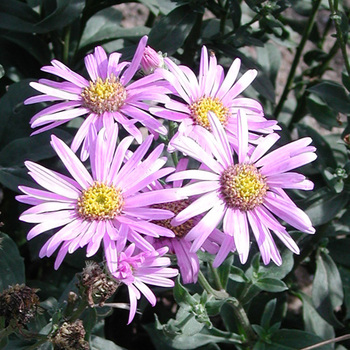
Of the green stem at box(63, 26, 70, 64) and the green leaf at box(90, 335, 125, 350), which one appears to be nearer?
the green leaf at box(90, 335, 125, 350)

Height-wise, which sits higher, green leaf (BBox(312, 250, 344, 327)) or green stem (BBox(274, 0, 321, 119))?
green stem (BBox(274, 0, 321, 119))

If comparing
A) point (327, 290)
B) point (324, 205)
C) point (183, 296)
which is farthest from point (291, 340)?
point (183, 296)

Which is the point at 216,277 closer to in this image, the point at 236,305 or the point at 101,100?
the point at 236,305

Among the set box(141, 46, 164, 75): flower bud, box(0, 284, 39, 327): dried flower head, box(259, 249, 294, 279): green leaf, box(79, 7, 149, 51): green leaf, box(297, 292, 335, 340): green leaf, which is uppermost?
box(79, 7, 149, 51): green leaf

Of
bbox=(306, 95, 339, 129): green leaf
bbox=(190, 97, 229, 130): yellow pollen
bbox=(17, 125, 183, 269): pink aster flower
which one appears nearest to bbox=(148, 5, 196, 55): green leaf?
bbox=(190, 97, 229, 130): yellow pollen

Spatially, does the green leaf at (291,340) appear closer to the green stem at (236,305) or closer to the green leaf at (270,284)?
the green stem at (236,305)

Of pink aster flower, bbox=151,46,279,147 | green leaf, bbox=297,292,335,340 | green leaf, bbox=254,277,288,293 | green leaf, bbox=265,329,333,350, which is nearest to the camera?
pink aster flower, bbox=151,46,279,147

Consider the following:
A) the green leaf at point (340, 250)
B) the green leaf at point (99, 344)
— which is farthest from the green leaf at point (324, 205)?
the green leaf at point (99, 344)

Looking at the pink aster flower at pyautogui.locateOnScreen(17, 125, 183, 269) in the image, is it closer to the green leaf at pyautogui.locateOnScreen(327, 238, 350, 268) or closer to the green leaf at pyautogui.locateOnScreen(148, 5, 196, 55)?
the green leaf at pyautogui.locateOnScreen(148, 5, 196, 55)

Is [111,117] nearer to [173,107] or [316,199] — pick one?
[173,107]
